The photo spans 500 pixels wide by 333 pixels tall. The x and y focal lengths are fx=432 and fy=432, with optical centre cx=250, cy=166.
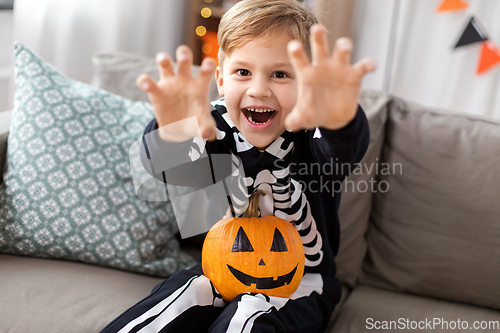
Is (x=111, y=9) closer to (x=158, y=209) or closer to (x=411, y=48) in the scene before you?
(x=158, y=209)

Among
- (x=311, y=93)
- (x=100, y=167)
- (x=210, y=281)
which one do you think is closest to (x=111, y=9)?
(x=100, y=167)

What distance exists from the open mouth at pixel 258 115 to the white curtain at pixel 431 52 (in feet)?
5.84

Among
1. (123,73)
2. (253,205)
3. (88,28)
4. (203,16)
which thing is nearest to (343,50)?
(253,205)

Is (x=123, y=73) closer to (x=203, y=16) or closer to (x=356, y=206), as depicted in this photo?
(x=356, y=206)

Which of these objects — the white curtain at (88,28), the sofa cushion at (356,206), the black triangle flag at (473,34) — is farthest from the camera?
the black triangle flag at (473,34)

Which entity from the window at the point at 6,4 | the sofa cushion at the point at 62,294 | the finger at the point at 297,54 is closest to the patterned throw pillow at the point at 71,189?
the sofa cushion at the point at 62,294

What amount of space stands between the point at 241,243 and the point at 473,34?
1918 mm

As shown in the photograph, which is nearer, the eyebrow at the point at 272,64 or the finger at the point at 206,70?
the finger at the point at 206,70

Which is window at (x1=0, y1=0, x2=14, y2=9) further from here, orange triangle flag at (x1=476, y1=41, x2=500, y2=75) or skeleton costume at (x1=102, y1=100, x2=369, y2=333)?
orange triangle flag at (x1=476, y1=41, x2=500, y2=75)

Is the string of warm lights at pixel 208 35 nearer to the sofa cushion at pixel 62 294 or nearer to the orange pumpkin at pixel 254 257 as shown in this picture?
the sofa cushion at pixel 62 294

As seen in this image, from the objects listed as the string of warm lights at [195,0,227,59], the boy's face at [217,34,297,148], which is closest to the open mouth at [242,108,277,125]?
the boy's face at [217,34,297,148]

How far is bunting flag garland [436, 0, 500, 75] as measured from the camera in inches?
84.5

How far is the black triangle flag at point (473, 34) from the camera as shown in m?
2.14

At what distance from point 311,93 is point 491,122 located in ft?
2.92
